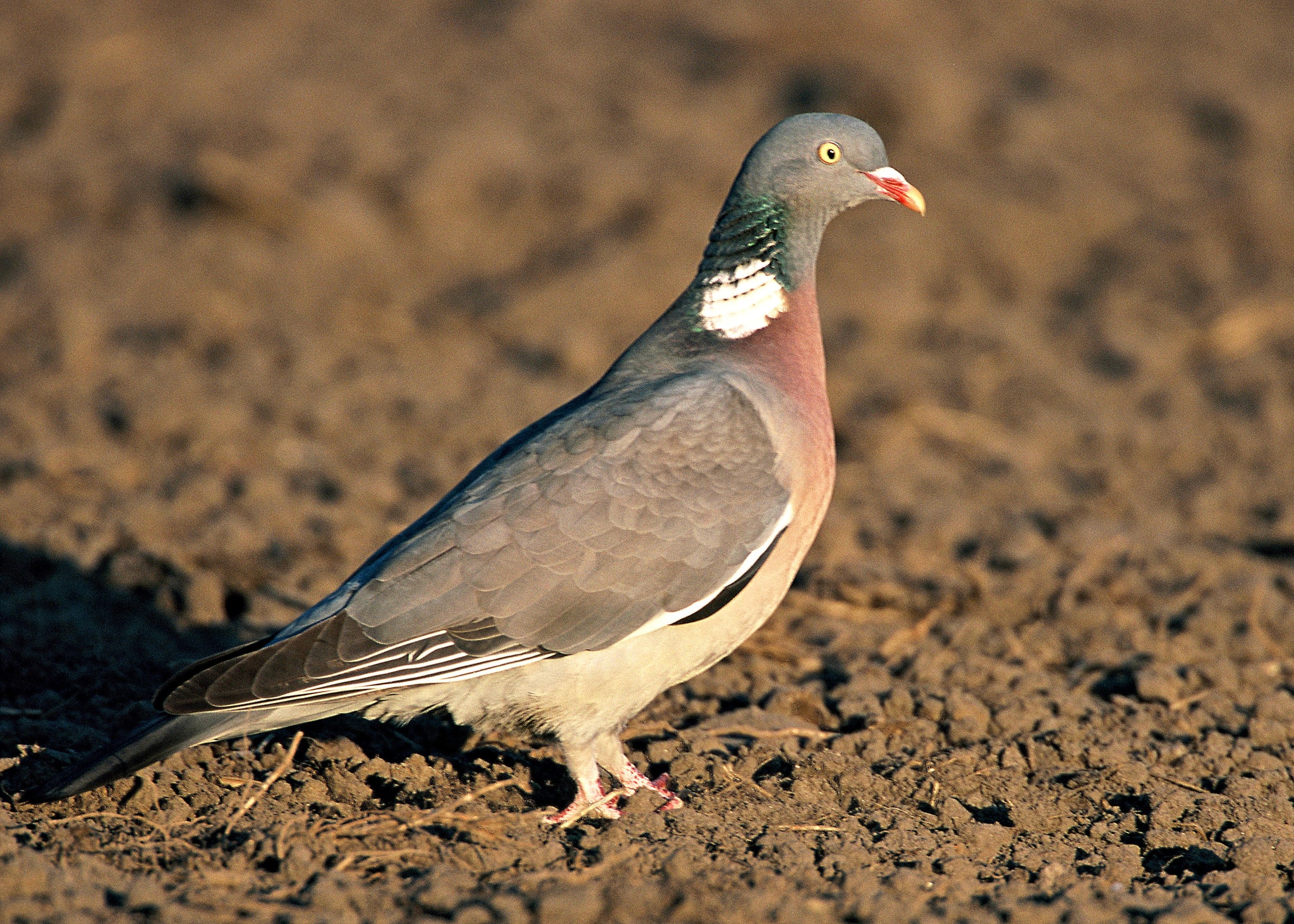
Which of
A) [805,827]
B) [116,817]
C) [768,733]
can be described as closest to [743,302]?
[768,733]

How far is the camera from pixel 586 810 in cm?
419

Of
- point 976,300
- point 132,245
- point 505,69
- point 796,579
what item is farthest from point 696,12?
point 796,579

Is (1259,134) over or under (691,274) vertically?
over

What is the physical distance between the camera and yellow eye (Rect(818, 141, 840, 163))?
4.86 m

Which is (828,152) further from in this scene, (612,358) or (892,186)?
(612,358)

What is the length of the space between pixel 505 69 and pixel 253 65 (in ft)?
7.56

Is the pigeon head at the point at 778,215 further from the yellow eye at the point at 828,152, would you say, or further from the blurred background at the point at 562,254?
the blurred background at the point at 562,254

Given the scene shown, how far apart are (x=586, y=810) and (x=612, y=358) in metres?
5.09

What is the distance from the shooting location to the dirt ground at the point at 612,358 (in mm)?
3926

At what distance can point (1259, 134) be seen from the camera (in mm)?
11391

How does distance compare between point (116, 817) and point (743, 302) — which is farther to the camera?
point (743, 302)

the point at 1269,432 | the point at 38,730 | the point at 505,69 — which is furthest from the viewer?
the point at 505,69

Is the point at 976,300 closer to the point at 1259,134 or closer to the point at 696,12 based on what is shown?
the point at 1259,134

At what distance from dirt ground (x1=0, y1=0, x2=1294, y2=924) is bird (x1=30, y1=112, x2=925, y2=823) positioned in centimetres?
28
